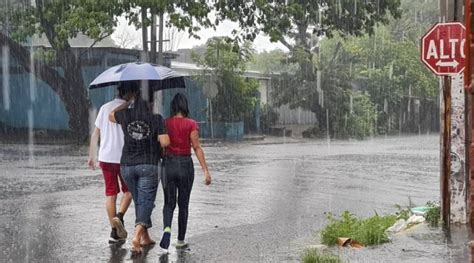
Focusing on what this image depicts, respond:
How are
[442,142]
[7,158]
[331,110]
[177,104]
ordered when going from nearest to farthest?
[177,104] < [442,142] < [7,158] < [331,110]

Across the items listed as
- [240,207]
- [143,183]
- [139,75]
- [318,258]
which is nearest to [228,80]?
[240,207]

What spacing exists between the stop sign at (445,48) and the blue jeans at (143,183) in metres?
3.14

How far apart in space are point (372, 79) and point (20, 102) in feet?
69.2

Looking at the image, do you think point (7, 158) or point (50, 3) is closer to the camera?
point (7, 158)

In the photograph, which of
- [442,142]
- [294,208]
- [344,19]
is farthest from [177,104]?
[344,19]

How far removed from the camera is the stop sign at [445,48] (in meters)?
8.02

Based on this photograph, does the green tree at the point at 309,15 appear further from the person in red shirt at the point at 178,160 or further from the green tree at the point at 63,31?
the person in red shirt at the point at 178,160

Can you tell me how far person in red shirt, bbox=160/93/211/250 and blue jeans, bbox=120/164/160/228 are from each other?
0.51 ft

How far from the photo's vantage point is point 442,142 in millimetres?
8719

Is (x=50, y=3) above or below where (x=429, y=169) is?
above

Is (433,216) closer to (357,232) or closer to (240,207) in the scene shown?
(357,232)

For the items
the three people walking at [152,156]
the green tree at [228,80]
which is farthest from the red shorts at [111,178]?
the green tree at [228,80]

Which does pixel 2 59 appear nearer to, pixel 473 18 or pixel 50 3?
pixel 50 3

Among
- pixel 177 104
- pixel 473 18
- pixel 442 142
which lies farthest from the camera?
pixel 442 142
